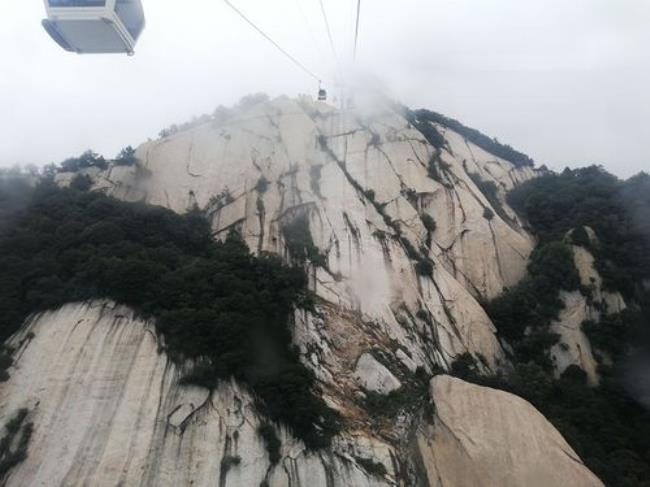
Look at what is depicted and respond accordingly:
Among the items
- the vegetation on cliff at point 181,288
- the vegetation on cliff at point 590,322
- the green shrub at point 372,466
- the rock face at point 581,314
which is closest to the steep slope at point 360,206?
the vegetation on cliff at point 590,322

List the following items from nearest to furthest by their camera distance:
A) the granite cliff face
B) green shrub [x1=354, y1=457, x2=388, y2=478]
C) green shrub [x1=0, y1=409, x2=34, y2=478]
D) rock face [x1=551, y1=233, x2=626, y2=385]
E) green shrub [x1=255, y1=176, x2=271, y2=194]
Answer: green shrub [x1=0, y1=409, x2=34, y2=478] → the granite cliff face → green shrub [x1=354, y1=457, x2=388, y2=478] → rock face [x1=551, y1=233, x2=626, y2=385] → green shrub [x1=255, y1=176, x2=271, y2=194]

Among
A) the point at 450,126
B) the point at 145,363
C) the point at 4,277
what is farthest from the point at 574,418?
the point at 450,126

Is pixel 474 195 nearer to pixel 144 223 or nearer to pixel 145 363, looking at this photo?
pixel 144 223

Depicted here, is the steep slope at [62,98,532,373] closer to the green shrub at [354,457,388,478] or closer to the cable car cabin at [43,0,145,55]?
the green shrub at [354,457,388,478]

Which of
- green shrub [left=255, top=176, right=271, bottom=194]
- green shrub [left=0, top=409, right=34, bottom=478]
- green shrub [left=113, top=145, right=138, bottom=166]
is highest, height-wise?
green shrub [left=113, top=145, right=138, bottom=166]

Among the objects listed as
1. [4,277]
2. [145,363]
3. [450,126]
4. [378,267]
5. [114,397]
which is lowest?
[114,397]

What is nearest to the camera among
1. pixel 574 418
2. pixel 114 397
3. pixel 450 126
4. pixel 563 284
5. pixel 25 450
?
pixel 25 450

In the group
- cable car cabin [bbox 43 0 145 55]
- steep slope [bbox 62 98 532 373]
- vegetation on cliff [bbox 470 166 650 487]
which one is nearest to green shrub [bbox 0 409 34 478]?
steep slope [bbox 62 98 532 373]
